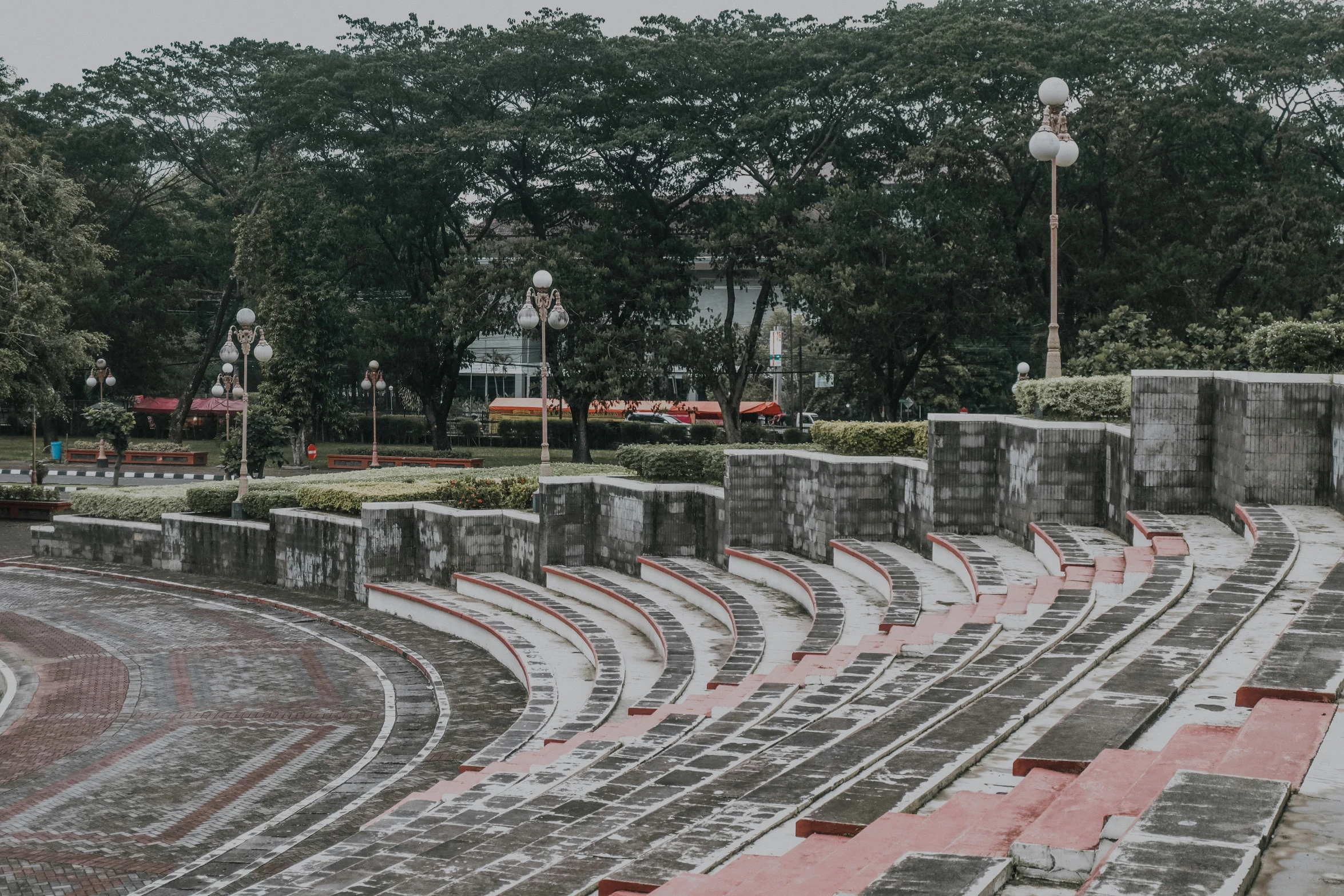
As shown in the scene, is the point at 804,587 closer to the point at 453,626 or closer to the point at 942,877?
the point at 453,626

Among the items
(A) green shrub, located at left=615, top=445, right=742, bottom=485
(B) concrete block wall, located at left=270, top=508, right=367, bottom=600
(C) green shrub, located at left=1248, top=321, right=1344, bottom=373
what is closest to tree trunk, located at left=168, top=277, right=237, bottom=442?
(B) concrete block wall, located at left=270, top=508, right=367, bottom=600

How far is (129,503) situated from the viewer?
29.3m

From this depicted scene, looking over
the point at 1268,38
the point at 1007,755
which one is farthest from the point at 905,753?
the point at 1268,38

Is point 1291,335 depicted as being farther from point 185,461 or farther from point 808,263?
point 185,461

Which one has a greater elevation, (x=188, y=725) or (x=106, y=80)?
(x=106, y=80)

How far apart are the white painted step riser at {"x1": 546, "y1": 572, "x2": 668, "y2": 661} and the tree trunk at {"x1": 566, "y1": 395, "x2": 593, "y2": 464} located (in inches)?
897

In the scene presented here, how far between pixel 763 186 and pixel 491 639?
83.3ft

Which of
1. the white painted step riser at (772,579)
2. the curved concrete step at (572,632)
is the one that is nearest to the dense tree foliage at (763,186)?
the white painted step riser at (772,579)

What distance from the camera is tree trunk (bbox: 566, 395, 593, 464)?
142ft

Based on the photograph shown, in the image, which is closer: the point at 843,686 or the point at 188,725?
the point at 843,686

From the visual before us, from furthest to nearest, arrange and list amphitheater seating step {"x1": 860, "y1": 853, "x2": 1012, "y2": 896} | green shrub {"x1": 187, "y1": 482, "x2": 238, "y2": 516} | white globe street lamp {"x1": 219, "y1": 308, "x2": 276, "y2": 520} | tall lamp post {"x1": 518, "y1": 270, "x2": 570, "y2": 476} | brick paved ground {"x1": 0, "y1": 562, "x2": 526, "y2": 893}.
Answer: green shrub {"x1": 187, "y1": 482, "x2": 238, "y2": 516} → white globe street lamp {"x1": 219, "y1": 308, "x2": 276, "y2": 520} → tall lamp post {"x1": 518, "y1": 270, "x2": 570, "y2": 476} → brick paved ground {"x1": 0, "y1": 562, "x2": 526, "y2": 893} → amphitheater seating step {"x1": 860, "y1": 853, "x2": 1012, "y2": 896}

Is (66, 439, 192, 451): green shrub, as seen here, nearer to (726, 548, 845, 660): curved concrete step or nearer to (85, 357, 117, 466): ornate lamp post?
(85, 357, 117, 466): ornate lamp post

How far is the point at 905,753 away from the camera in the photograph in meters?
6.45

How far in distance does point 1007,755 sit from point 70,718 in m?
12.8
